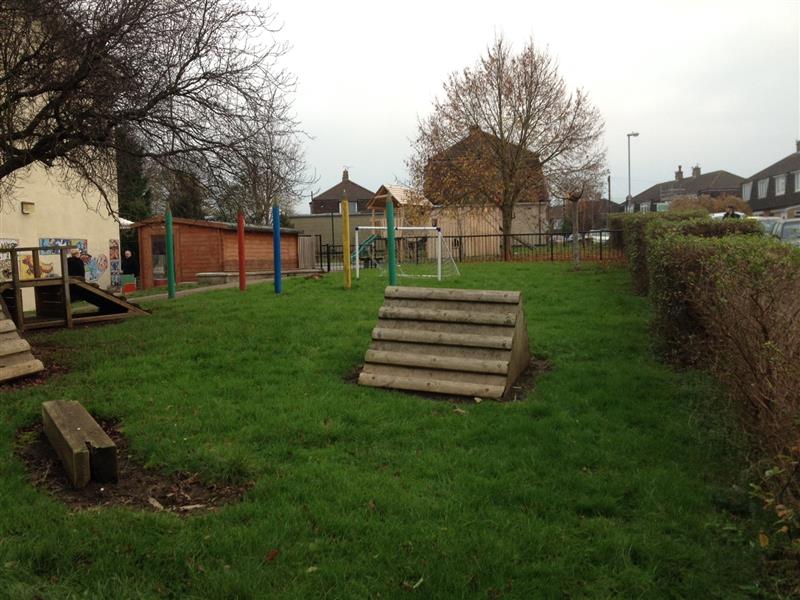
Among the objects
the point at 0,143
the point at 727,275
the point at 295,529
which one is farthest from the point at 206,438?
the point at 0,143

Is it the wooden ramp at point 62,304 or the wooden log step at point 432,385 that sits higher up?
the wooden ramp at point 62,304

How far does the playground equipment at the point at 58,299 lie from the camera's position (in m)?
9.96

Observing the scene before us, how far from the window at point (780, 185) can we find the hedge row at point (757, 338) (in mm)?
63335

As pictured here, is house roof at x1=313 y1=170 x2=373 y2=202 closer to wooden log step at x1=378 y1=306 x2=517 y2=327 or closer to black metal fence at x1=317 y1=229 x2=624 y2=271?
black metal fence at x1=317 y1=229 x2=624 y2=271

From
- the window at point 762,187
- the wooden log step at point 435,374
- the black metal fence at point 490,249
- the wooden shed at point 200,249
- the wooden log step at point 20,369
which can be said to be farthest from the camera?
the window at point 762,187

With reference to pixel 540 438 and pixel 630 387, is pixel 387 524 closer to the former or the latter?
pixel 540 438

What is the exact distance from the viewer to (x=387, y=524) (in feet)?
12.6

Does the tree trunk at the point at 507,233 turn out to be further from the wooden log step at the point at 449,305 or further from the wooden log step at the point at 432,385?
the wooden log step at the point at 432,385

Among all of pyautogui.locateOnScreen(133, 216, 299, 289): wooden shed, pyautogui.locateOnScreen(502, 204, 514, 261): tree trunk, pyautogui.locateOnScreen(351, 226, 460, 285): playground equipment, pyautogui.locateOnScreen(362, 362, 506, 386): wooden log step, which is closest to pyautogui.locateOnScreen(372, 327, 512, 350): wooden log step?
pyautogui.locateOnScreen(362, 362, 506, 386): wooden log step

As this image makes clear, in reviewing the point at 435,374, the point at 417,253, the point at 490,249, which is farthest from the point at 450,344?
the point at 490,249

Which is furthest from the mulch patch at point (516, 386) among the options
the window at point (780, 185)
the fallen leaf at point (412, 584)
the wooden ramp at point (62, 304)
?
the window at point (780, 185)

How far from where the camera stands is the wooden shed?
26.3 meters

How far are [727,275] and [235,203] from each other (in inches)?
280

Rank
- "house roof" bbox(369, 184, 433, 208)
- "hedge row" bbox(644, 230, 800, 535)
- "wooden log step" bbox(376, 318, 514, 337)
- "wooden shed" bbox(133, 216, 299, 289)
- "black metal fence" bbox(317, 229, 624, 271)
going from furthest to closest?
"house roof" bbox(369, 184, 433, 208) → "wooden shed" bbox(133, 216, 299, 289) → "black metal fence" bbox(317, 229, 624, 271) → "wooden log step" bbox(376, 318, 514, 337) → "hedge row" bbox(644, 230, 800, 535)
